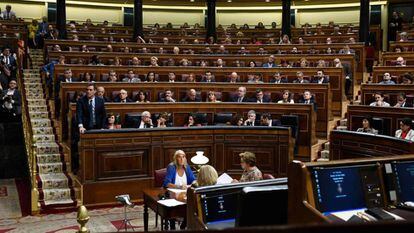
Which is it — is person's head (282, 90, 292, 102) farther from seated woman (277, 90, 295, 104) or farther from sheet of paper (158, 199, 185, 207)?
sheet of paper (158, 199, 185, 207)

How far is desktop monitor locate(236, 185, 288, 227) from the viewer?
2703 millimetres

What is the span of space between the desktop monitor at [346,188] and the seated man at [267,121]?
5.18 meters

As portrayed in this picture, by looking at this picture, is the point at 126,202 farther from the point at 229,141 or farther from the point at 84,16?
the point at 84,16

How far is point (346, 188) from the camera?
276cm

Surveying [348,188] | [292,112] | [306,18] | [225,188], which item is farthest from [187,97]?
[306,18]

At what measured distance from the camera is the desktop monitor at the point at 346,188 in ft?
8.64

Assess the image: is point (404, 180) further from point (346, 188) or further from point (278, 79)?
point (278, 79)

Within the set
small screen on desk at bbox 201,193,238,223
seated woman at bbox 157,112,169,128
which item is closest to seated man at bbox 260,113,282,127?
seated woman at bbox 157,112,169,128

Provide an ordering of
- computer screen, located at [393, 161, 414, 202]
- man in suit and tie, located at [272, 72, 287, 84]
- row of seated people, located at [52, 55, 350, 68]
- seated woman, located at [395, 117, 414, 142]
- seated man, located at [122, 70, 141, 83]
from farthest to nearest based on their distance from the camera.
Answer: row of seated people, located at [52, 55, 350, 68] < man in suit and tie, located at [272, 72, 287, 84] < seated man, located at [122, 70, 141, 83] < seated woman, located at [395, 117, 414, 142] < computer screen, located at [393, 161, 414, 202]

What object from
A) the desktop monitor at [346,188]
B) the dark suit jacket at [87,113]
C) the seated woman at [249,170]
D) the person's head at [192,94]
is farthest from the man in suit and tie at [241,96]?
the desktop monitor at [346,188]

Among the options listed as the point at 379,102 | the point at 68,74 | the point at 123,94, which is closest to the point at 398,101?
the point at 379,102

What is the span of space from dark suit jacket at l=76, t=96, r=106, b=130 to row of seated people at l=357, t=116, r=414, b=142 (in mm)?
3815

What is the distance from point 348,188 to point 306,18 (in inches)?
767

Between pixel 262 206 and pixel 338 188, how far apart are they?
42 cm
